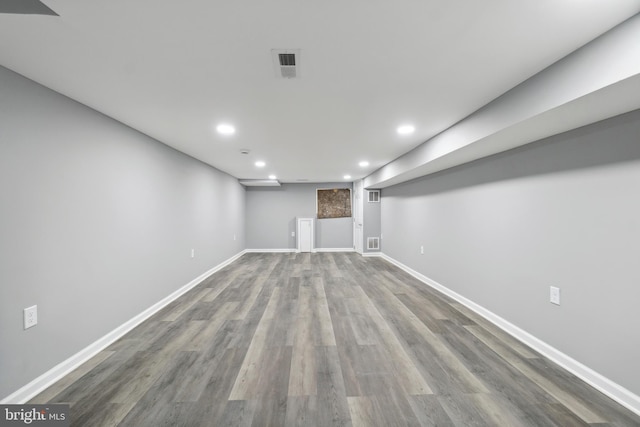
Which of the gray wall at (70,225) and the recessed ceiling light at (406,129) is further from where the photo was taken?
the recessed ceiling light at (406,129)

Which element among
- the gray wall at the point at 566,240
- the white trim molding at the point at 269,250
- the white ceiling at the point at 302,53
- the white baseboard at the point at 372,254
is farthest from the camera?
the white trim molding at the point at 269,250

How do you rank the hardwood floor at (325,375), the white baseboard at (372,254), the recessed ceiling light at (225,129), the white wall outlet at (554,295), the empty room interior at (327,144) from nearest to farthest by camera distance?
the empty room interior at (327,144)
the hardwood floor at (325,375)
the white wall outlet at (554,295)
the recessed ceiling light at (225,129)
the white baseboard at (372,254)

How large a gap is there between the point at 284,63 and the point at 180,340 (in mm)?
2581

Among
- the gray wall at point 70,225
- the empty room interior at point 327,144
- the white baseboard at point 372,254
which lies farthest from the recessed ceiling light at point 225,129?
the white baseboard at point 372,254

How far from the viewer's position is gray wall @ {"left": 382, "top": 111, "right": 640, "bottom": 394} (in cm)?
162

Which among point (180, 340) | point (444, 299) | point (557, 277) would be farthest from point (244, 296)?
point (557, 277)

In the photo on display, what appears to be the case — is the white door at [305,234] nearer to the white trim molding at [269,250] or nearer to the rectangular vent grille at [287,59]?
the white trim molding at [269,250]

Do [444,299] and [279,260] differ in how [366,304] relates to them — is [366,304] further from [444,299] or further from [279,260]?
[279,260]

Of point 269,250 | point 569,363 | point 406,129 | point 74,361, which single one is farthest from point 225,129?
point 269,250

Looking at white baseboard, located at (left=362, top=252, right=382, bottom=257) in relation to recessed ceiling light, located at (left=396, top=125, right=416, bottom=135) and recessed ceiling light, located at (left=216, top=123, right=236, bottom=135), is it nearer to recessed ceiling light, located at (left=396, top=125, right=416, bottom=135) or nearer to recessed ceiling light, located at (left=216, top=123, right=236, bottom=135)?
recessed ceiling light, located at (left=396, top=125, right=416, bottom=135)

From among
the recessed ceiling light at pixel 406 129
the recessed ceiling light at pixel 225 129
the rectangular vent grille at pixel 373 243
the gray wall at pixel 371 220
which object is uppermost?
the recessed ceiling light at pixel 406 129

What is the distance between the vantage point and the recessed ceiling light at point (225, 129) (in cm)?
259

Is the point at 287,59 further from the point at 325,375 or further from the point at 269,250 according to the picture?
the point at 269,250

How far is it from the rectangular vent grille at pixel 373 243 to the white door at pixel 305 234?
178 cm
